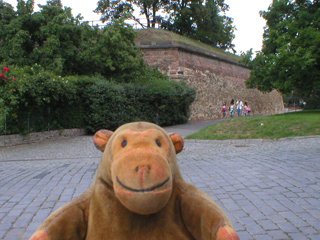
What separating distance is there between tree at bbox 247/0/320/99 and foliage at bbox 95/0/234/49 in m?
14.5

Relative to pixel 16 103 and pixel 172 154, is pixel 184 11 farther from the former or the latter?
pixel 172 154

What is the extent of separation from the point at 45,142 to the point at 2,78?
3341 millimetres

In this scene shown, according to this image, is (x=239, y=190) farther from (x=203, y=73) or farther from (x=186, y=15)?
(x=186, y=15)

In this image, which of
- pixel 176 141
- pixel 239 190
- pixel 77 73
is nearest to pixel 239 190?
pixel 239 190

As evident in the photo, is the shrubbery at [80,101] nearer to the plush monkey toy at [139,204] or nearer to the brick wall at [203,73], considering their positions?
the brick wall at [203,73]

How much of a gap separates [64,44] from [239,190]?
16520 mm

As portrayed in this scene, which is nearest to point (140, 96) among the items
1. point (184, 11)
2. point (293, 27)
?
point (293, 27)

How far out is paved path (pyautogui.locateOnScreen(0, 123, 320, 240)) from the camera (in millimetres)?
3885

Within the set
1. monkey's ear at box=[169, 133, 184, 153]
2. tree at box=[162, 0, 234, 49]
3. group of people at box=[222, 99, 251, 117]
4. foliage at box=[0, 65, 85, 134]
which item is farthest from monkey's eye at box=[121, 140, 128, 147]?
tree at box=[162, 0, 234, 49]

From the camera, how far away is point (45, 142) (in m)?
14.4

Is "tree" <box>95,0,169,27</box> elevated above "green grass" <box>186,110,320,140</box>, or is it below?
above

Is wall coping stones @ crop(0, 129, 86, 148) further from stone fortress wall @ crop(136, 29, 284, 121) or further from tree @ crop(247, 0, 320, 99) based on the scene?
tree @ crop(247, 0, 320, 99)

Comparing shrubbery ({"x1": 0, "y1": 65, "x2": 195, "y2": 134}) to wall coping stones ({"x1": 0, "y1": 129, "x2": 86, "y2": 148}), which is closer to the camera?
wall coping stones ({"x1": 0, "y1": 129, "x2": 86, "y2": 148})

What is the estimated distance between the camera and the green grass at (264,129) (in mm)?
13414
